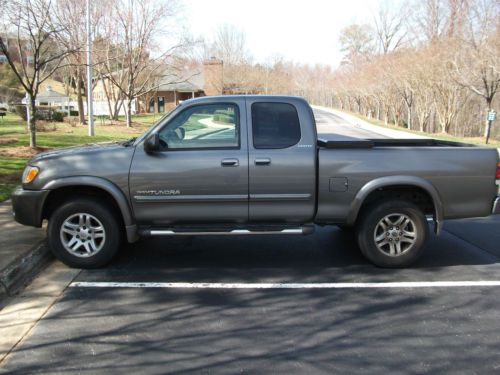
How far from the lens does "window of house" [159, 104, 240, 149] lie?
5.27 m

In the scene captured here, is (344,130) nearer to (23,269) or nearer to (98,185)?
(98,185)

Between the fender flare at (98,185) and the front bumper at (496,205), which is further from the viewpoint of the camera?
the front bumper at (496,205)

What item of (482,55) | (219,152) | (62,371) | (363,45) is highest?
(363,45)

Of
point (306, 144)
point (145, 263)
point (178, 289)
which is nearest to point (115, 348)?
point (178, 289)

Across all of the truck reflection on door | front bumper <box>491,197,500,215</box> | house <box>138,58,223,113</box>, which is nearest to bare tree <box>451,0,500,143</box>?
front bumper <box>491,197,500,215</box>

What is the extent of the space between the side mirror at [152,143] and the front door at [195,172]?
70mm

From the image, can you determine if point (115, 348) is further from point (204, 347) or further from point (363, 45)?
point (363, 45)

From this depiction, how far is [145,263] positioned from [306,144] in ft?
7.63

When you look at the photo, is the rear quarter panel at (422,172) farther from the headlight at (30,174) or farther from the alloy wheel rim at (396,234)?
the headlight at (30,174)

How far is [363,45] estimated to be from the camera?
8381cm

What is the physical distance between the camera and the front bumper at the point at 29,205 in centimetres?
517

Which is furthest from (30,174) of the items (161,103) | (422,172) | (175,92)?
(161,103)

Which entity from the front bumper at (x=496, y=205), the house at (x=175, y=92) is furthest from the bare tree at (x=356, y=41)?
the front bumper at (x=496, y=205)

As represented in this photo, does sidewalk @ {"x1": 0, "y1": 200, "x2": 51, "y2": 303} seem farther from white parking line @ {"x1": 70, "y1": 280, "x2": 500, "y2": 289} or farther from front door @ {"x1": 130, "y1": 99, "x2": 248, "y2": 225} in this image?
front door @ {"x1": 130, "y1": 99, "x2": 248, "y2": 225}
